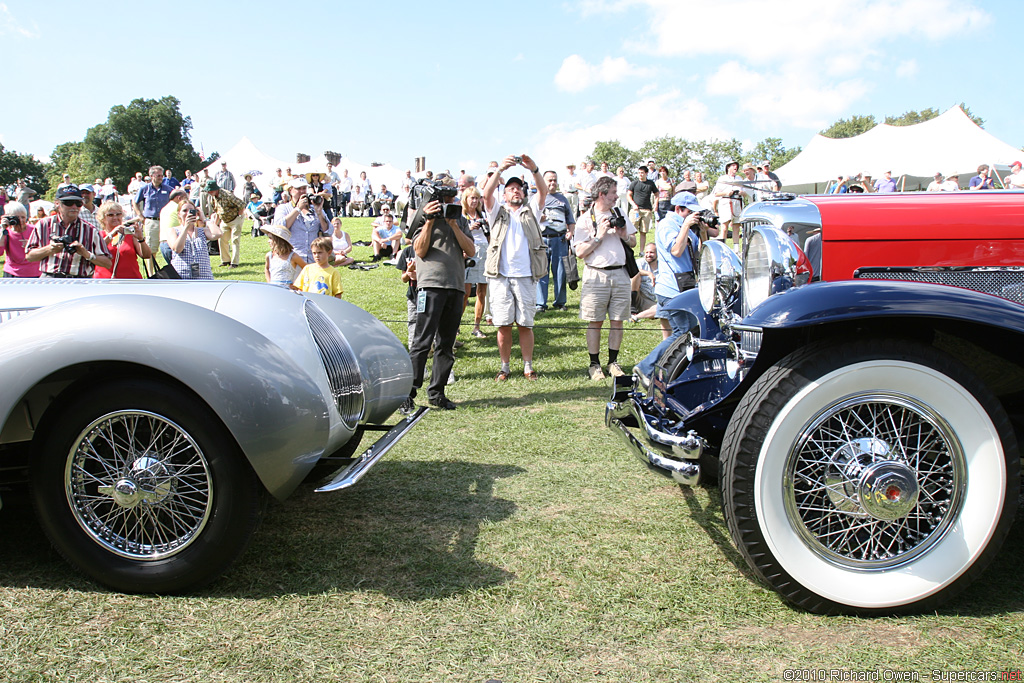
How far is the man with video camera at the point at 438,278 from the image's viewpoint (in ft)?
19.7

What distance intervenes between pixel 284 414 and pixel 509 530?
1.32m

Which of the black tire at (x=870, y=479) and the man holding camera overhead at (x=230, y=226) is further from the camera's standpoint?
the man holding camera overhead at (x=230, y=226)

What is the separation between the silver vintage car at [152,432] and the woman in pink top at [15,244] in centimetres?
596

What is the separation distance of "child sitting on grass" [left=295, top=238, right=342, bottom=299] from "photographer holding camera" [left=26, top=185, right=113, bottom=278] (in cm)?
162

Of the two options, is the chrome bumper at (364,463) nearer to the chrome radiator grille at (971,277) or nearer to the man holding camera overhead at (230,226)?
the chrome radiator grille at (971,277)

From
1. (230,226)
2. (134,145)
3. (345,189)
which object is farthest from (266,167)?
(134,145)

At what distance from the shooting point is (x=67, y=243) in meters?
5.71

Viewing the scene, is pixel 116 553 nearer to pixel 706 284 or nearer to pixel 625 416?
pixel 625 416

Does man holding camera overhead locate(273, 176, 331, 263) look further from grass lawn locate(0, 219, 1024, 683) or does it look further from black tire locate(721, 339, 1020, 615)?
black tire locate(721, 339, 1020, 615)

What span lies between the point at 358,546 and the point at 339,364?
0.84m

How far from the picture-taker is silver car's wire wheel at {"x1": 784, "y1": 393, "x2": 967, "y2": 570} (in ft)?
8.39

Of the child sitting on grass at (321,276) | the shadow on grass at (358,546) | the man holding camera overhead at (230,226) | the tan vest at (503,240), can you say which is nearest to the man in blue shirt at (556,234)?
the tan vest at (503,240)

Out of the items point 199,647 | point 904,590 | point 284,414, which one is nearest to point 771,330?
point 904,590

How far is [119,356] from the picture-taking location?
8.64ft
